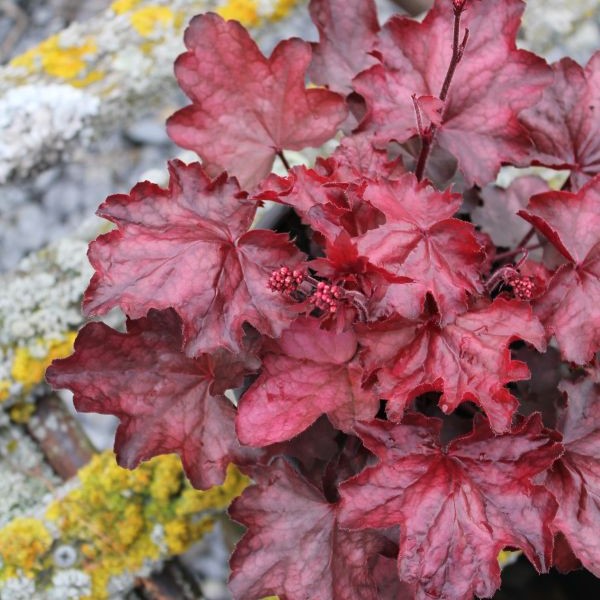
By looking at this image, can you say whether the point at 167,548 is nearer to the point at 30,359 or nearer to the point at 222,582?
the point at 222,582

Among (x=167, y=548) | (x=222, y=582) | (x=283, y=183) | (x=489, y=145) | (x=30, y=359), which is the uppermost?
(x=283, y=183)

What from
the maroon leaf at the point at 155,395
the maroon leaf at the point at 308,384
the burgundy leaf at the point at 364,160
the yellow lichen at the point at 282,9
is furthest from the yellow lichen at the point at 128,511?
the yellow lichen at the point at 282,9

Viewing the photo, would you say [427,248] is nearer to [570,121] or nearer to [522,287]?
[522,287]

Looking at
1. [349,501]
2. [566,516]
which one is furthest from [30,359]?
[566,516]

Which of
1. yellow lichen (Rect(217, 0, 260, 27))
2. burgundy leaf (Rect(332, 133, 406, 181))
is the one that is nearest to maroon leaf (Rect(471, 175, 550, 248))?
burgundy leaf (Rect(332, 133, 406, 181))

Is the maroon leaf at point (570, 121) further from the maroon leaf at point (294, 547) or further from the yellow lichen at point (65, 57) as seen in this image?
the yellow lichen at point (65, 57)

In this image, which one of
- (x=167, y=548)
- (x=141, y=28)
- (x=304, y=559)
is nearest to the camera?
(x=304, y=559)

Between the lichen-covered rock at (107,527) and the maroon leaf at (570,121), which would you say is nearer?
the maroon leaf at (570,121)
